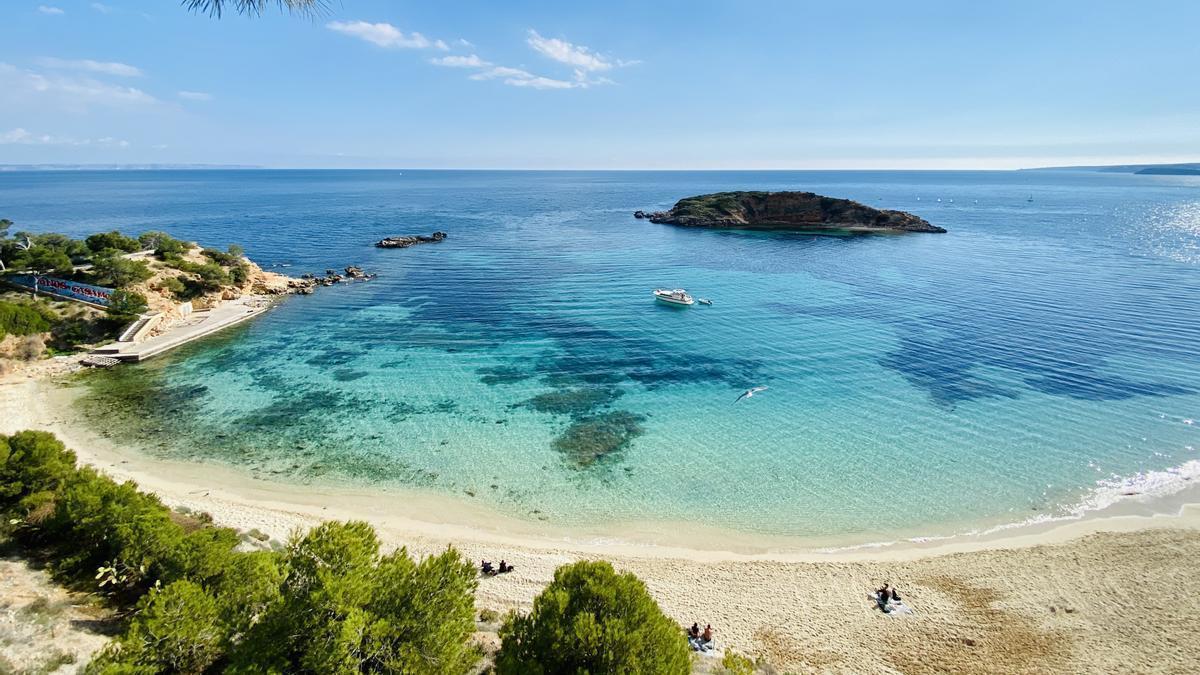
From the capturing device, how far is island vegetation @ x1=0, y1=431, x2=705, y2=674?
41.8ft

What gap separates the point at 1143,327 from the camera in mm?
50625

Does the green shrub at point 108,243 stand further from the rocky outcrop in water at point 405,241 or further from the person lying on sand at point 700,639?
the person lying on sand at point 700,639

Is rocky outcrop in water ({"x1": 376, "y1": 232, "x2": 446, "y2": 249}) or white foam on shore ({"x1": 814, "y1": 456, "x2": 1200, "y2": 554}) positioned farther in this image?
rocky outcrop in water ({"x1": 376, "y1": 232, "x2": 446, "y2": 249})

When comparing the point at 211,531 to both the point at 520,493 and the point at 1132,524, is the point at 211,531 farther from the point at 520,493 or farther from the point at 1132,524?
the point at 1132,524

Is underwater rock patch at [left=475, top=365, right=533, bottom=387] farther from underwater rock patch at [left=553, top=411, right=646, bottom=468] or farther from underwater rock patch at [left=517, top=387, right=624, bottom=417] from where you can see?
underwater rock patch at [left=553, top=411, right=646, bottom=468]

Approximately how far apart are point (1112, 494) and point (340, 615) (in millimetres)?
36439

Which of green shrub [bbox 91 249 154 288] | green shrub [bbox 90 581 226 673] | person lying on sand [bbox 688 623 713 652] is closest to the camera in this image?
green shrub [bbox 90 581 226 673]

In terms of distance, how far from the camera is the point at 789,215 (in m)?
132

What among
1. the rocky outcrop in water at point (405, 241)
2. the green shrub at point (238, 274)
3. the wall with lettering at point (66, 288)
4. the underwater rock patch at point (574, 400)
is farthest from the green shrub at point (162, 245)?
the underwater rock patch at point (574, 400)

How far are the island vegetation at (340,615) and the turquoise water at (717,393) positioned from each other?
10884mm

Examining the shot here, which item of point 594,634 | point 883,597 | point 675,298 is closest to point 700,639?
point 594,634

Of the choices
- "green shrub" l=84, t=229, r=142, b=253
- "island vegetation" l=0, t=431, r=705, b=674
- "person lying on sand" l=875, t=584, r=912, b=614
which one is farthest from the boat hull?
"green shrub" l=84, t=229, r=142, b=253

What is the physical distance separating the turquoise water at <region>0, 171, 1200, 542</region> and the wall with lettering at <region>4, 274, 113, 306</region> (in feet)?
42.4

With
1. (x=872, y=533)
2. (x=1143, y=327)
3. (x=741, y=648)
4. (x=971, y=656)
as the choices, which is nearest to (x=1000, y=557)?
(x=872, y=533)
